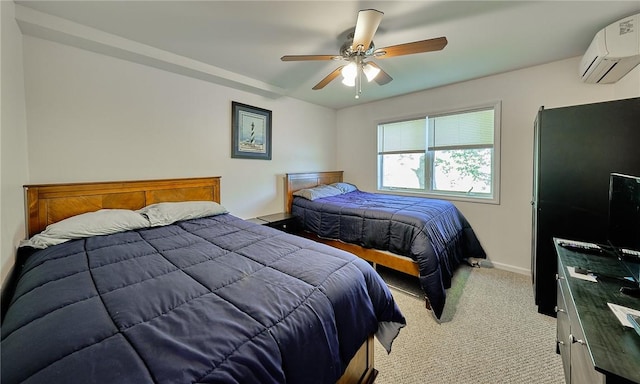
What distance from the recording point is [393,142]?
13.7 feet

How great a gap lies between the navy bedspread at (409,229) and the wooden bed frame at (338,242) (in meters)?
0.07

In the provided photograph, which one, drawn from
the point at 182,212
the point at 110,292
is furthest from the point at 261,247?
the point at 182,212

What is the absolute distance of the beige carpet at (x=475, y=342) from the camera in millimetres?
1545

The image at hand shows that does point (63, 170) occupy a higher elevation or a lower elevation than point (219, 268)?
higher

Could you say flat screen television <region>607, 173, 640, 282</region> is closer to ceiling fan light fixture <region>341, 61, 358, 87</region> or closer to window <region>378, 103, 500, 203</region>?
ceiling fan light fixture <region>341, 61, 358, 87</region>

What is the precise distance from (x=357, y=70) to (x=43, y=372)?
2529mm

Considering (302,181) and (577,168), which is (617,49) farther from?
(302,181)

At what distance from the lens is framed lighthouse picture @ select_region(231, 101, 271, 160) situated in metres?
3.26

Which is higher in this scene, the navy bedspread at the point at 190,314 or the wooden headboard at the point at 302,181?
the wooden headboard at the point at 302,181

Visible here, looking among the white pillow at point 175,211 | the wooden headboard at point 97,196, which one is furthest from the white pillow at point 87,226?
the wooden headboard at point 97,196

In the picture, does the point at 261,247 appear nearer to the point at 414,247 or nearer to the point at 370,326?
the point at 370,326

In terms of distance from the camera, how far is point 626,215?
1.16 meters

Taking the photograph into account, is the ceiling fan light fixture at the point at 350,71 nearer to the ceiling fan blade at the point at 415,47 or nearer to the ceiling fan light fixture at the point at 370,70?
the ceiling fan light fixture at the point at 370,70

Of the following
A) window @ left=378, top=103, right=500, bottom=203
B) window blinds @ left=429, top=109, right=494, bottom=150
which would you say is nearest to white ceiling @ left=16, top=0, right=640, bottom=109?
window blinds @ left=429, top=109, right=494, bottom=150
